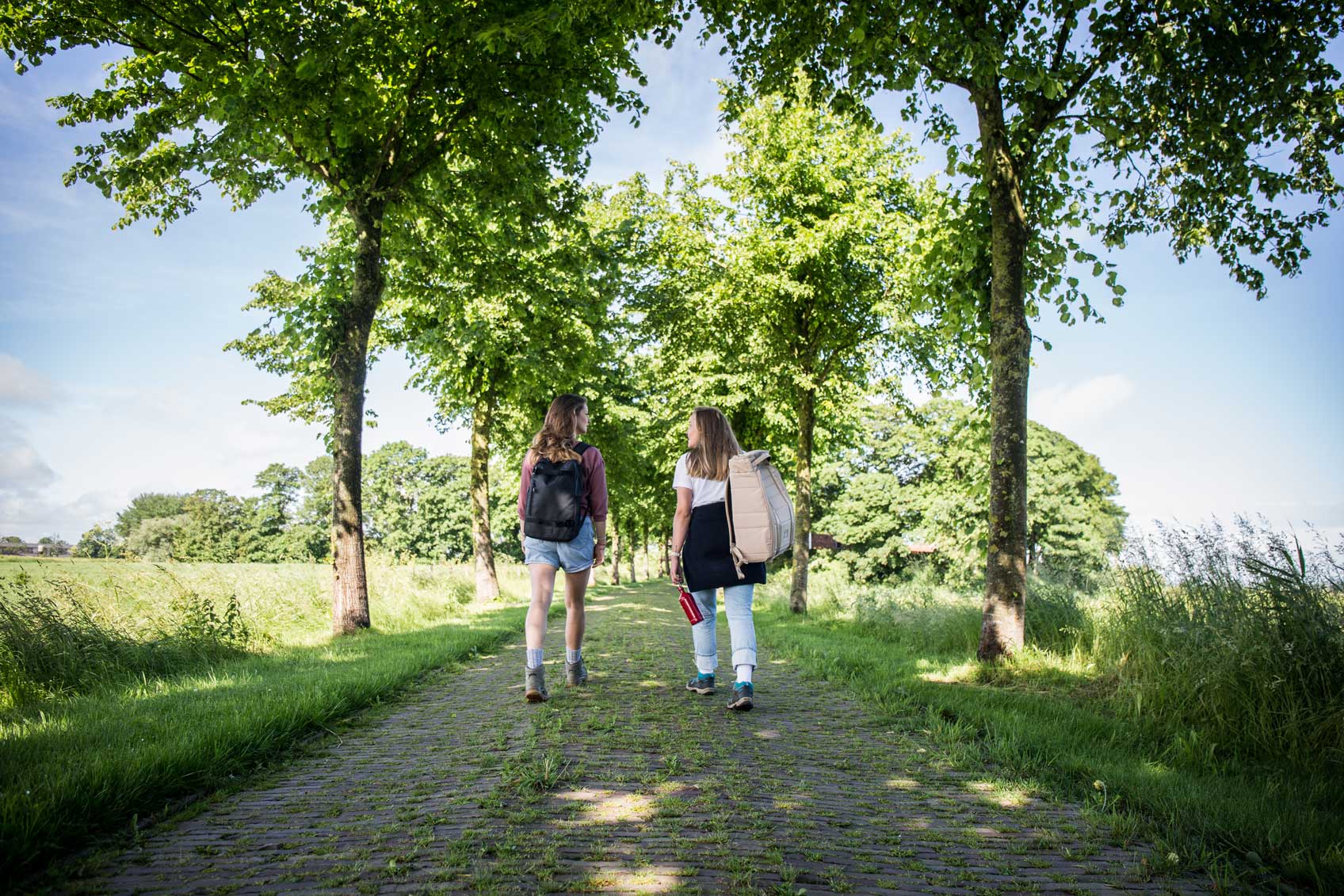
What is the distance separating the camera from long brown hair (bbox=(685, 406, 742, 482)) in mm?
6094

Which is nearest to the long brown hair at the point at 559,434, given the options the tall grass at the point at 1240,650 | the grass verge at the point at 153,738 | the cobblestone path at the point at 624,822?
the cobblestone path at the point at 624,822

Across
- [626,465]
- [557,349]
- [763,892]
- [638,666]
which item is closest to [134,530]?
[626,465]

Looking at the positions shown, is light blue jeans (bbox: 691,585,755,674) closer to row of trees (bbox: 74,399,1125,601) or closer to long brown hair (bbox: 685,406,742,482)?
long brown hair (bbox: 685,406,742,482)

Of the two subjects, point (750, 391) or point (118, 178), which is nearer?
point (118, 178)

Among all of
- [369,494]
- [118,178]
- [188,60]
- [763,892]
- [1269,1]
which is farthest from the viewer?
[369,494]

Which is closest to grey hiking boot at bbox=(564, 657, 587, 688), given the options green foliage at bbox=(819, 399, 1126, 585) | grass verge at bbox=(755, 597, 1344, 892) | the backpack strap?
the backpack strap

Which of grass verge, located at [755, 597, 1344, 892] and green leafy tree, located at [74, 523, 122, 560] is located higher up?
green leafy tree, located at [74, 523, 122, 560]

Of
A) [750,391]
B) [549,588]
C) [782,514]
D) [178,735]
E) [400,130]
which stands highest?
[400,130]

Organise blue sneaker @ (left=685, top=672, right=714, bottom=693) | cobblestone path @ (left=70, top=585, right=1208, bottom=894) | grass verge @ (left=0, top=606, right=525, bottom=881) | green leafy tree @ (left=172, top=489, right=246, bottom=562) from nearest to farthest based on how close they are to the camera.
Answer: cobblestone path @ (left=70, top=585, right=1208, bottom=894), grass verge @ (left=0, top=606, right=525, bottom=881), blue sneaker @ (left=685, top=672, right=714, bottom=693), green leafy tree @ (left=172, top=489, right=246, bottom=562)

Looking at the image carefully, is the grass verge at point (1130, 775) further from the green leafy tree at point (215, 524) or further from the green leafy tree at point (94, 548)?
the green leafy tree at point (215, 524)

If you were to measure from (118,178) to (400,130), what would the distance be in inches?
161

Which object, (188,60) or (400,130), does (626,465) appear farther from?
(188,60)

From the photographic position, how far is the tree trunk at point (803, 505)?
15617 mm

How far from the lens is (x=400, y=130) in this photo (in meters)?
10.8
